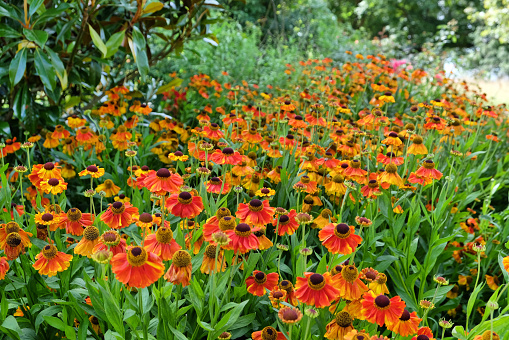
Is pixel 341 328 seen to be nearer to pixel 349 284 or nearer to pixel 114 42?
pixel 349 284

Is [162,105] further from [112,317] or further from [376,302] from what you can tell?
[376,302]

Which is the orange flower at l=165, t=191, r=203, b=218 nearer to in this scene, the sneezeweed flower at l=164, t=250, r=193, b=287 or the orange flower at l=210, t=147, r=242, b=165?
the sneezeweed flower at l=164, t=250, r=193, b=287

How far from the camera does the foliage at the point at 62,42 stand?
199cm

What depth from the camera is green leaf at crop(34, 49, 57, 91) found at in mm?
1997

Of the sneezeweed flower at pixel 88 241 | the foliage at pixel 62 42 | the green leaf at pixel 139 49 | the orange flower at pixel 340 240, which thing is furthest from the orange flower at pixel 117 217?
the green leaf at pixel 139 49

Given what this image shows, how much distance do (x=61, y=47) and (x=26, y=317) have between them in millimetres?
1740

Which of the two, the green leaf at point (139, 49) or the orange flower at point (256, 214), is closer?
the orange flower at point (256, 214)

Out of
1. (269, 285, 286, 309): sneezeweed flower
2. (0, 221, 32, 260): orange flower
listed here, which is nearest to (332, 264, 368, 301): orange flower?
(269, 285, 286, 309): sneezeweed flower

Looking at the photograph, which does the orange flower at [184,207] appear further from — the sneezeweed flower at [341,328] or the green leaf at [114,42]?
the green leaf at [114,42]

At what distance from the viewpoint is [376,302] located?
0.95m

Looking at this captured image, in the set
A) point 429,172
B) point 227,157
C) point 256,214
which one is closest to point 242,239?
point 256,214

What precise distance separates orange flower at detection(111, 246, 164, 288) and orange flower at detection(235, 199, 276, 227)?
13.7 inches

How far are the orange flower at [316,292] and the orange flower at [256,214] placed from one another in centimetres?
25

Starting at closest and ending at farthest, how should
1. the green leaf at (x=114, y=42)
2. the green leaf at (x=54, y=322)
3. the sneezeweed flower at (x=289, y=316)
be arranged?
the sneezeweed flower at (x=289, y=316), the green leaf at (x=54, y=322), the green leaf at (x=114, y=42)
